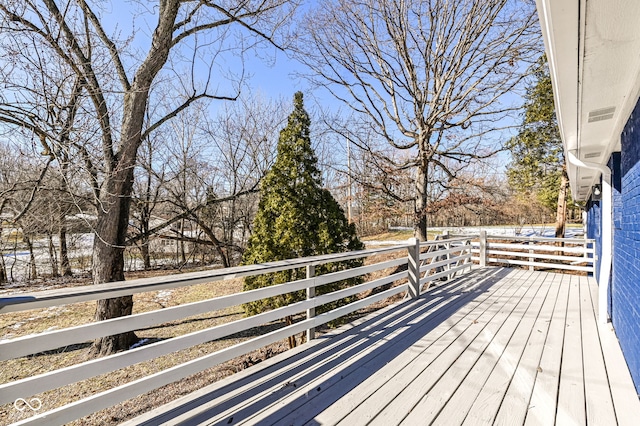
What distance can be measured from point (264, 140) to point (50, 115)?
8084 mm

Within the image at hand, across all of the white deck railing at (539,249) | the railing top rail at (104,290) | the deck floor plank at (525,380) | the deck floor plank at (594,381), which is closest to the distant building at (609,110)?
the deck floor plank at (594,381)

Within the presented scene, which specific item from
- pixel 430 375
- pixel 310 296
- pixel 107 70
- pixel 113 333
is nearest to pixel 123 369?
pixel 310 296

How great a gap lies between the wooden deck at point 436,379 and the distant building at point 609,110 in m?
0.34

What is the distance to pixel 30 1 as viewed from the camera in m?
3.30

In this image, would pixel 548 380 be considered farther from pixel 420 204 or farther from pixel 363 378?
pixel 420 204

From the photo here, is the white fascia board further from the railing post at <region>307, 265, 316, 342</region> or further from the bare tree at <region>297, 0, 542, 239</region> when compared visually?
the bare tree at <region>297, 0, 542, 239</region>

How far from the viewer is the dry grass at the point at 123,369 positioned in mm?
3645

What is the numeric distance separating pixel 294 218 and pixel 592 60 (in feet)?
13.6

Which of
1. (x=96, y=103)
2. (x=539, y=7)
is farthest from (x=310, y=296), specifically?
(x=96, y=103)

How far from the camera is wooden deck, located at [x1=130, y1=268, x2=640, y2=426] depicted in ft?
6.15

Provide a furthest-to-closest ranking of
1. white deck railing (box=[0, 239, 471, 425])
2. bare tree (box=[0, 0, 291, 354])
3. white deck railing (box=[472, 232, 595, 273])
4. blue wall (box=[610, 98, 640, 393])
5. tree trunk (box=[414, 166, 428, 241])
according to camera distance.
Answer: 1. tree trunk (box=[414, 166, 428, 241])
2. white deck railing (box=[472, 232, 595, 273])
3. bare tree (box=[0, 0, 291, 354])
4. blue wall (box=[610, 98, 640, 393])
5. white deck railing (box=[0, 239, 471, 425])

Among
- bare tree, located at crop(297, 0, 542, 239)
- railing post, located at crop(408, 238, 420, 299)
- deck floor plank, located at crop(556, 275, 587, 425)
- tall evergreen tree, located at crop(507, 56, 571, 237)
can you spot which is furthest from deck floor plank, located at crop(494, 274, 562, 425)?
tall evergreen tree, located at crop(507, 56, 571, 237)

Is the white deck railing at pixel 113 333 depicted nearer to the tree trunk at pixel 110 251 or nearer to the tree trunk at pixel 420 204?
the tree trunk at pixel 110 251

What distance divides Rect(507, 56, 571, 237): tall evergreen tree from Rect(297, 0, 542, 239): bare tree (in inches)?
88.8
